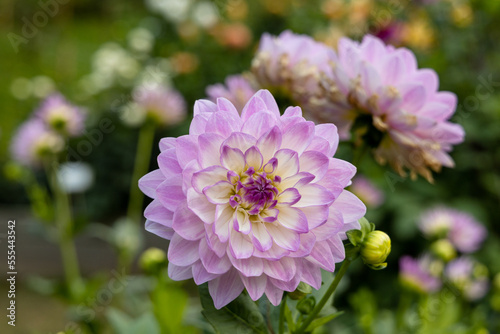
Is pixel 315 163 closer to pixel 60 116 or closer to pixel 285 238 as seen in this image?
pixel 285 238

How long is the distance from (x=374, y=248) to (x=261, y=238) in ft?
0.39

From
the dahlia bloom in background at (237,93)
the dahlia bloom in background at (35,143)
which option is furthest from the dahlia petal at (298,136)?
the dahlia bloom in background at (35,143)

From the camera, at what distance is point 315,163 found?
1.53 ft

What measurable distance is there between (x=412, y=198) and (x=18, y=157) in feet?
4.61

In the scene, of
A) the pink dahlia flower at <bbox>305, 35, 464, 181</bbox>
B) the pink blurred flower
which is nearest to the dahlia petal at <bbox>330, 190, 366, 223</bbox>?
the pink dahlia flower at <bbox>305, 35, 464, 181</bbox>

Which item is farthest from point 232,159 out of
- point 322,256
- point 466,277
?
point 466,277

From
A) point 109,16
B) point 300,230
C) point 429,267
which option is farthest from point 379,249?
point 109,16

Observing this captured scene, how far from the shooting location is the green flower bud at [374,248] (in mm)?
505

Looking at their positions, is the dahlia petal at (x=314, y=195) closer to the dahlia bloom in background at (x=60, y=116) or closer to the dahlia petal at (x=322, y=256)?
the dahlia petal at (x=322, y=256)

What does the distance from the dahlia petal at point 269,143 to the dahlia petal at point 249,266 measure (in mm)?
99

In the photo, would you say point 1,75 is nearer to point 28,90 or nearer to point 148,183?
point 28,90

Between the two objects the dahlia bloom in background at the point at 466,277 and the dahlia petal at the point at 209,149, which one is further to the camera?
the dahlia bloom in background at the point at 466,277

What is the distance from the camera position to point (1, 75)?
4781 mm

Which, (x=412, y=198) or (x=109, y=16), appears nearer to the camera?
(x=412, y=198)
